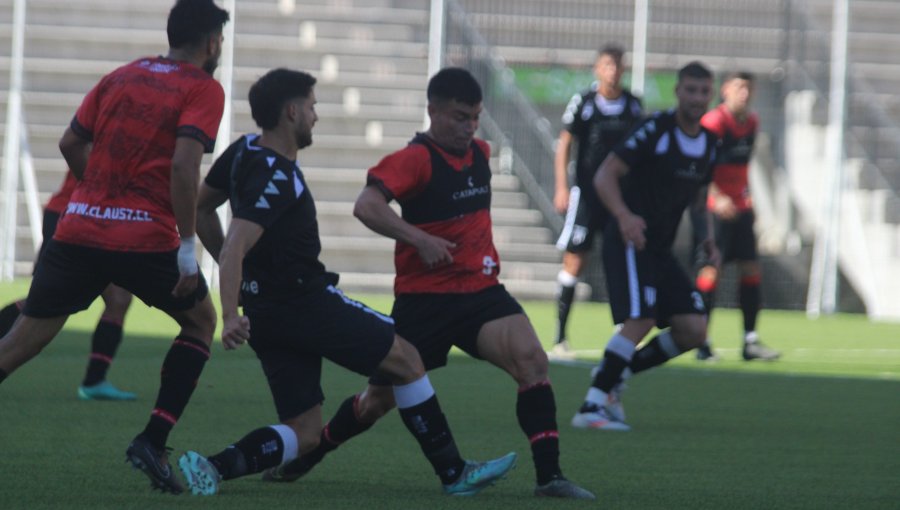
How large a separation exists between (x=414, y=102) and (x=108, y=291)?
13.2 metres

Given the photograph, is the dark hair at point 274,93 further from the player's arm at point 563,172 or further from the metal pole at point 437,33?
the metal pole at point 437,33

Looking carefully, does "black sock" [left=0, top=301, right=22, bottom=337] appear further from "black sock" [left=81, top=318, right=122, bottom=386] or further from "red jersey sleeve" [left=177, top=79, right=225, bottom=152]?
"red jersey sleeve" [left=177, top=79, right=225, bottom=152]

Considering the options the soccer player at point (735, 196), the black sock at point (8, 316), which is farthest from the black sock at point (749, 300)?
the black sock at point (8, 316)

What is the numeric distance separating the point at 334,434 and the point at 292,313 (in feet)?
2.04

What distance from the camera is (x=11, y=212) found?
1947 cm

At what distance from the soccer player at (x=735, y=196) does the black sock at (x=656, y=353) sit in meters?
4.33

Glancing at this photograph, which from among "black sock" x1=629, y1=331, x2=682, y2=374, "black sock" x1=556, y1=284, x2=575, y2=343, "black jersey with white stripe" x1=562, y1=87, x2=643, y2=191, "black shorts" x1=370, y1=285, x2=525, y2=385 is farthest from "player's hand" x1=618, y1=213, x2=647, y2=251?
"black jersey with white stripe" x1=562, y1=87, x2=643, y2=191

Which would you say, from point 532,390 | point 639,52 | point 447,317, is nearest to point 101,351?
point 447,317

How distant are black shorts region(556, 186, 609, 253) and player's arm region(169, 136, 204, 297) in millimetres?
6914

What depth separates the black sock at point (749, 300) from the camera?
12625mm

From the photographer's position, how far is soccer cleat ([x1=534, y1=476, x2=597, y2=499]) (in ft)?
18.5

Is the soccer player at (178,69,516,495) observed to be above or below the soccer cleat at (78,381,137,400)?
above

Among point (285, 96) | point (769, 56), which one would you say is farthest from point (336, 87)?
point (285, 96)

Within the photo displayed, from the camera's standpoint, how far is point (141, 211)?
5.86 m
